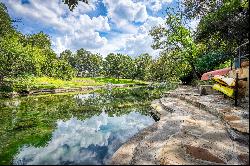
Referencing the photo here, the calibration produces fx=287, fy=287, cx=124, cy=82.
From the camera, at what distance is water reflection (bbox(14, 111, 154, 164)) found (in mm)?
7233

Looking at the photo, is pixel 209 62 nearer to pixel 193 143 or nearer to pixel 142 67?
pixel 193 143

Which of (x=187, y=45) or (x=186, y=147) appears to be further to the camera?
(x=187, y=45)

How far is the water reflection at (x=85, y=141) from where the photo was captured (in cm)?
723

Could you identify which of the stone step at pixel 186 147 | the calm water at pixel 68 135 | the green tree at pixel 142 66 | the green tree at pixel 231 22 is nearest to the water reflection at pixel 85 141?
the calm water at pixel 68 135

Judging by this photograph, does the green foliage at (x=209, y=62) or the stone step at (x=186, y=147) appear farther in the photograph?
the green foliage at (x=209, y=62)

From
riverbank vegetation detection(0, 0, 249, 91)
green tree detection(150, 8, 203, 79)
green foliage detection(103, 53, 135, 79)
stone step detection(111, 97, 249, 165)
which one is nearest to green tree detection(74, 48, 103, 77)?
green foliage detection(103, 53, 135, 79)

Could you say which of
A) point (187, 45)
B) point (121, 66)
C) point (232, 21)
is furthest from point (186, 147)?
point (121, 66)

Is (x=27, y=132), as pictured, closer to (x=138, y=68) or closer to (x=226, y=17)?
(x=226, y=17)

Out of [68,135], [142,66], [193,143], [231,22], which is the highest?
[231,22]

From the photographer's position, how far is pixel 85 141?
930cm

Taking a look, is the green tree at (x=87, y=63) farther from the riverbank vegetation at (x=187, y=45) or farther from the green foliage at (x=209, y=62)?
the green foliage at (x=209, y=62)

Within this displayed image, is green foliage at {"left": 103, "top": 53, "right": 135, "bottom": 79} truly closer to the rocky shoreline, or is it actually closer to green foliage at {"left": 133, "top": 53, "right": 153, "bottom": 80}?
green foliage at {"left": 133, "top": 53, "right": 153, "bottom": 80}

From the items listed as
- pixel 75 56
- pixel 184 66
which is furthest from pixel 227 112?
pixel 75 56

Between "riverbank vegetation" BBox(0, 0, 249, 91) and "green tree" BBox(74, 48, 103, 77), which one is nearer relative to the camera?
"riverbank vegetation" BBox(0, 0, 249, 91)
